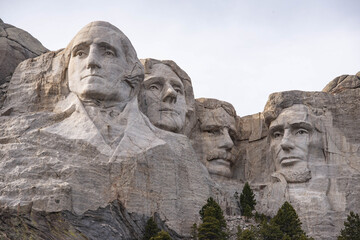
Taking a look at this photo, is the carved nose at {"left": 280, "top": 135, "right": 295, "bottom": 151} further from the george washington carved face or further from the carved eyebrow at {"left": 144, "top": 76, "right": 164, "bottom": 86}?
the george washington carved face

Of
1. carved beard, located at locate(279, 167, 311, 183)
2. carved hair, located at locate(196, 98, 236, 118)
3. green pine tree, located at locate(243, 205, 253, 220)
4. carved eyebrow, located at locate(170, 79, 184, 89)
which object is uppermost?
carved eyebrow, located at locate(170, 79, 184, 89)

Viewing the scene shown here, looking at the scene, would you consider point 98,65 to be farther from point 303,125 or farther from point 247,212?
point 303,125

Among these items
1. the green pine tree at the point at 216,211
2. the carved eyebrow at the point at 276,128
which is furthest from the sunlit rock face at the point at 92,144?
the carved eyebrow at the point at 276,128

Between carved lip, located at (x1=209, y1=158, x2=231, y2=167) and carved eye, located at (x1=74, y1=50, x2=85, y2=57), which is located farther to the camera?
carved lip, located at (x1=209, y1=158, x2=231, y2=167)

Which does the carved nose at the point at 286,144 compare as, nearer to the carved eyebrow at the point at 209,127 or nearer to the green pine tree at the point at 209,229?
the carved eyebrow at the point at 209,127

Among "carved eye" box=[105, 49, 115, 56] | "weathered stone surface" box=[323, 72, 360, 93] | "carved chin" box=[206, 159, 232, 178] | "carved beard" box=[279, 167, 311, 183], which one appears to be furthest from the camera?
"weathered stone surface" box=[323, 72, 360, 93]

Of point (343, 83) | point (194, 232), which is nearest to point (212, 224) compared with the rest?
point (194, 232)

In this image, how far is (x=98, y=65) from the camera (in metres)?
30.6

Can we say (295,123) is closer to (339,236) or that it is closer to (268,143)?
(268,143)

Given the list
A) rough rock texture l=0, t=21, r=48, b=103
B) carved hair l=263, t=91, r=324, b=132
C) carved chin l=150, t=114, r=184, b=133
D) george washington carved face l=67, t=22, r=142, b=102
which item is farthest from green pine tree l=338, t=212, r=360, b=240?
rough rock texture l=0, t=21, r=48, b=103

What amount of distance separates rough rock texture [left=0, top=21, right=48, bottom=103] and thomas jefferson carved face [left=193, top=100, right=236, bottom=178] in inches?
215

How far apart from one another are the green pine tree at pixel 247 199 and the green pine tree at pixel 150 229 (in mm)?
4366

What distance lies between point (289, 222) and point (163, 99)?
549cm

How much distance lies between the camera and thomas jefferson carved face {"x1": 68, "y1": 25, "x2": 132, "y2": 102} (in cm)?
3045
